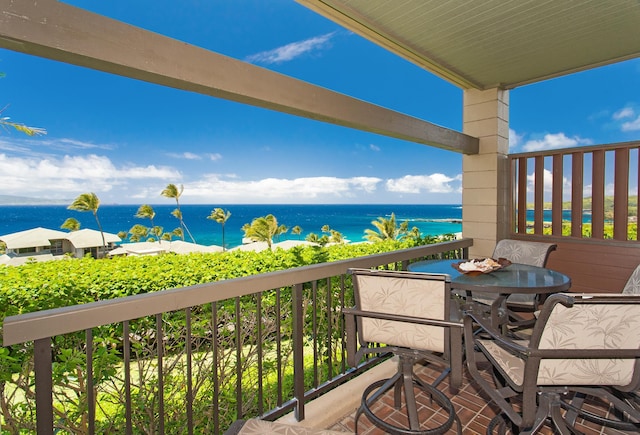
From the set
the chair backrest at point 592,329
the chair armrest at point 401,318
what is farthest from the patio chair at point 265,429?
the chair backrest at point 592,329

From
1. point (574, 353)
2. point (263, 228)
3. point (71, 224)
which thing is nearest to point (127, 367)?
point (574, 353)

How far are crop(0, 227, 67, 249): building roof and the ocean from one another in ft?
41.3

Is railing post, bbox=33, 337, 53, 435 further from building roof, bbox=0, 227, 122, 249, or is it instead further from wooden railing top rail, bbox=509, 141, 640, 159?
building roof, bbox=0, 227, 122, 249

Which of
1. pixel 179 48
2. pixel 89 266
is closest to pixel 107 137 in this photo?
pixel 89 266

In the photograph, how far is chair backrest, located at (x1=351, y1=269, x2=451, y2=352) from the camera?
179cm

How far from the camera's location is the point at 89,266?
4152 millimetres

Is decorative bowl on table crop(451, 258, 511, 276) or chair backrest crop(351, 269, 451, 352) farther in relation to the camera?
decorative bowl on table crop(451, 258, 511, 276)

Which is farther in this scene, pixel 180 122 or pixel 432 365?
pixel 180 122

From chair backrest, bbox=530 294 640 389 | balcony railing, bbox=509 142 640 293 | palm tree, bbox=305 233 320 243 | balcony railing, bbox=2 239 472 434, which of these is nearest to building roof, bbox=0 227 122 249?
palm tree, bbox=305 233 320 243

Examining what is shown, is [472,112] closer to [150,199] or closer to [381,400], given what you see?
[381,400]

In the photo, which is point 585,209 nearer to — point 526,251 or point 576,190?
point 576,190

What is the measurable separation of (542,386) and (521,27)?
266 cm

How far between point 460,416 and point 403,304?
1003 millimetres

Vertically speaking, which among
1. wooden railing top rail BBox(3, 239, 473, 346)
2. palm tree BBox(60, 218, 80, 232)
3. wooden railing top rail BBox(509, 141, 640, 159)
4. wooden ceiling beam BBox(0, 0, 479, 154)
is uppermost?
wooden ceiling beam BBox(0, 0, 479, 154)
